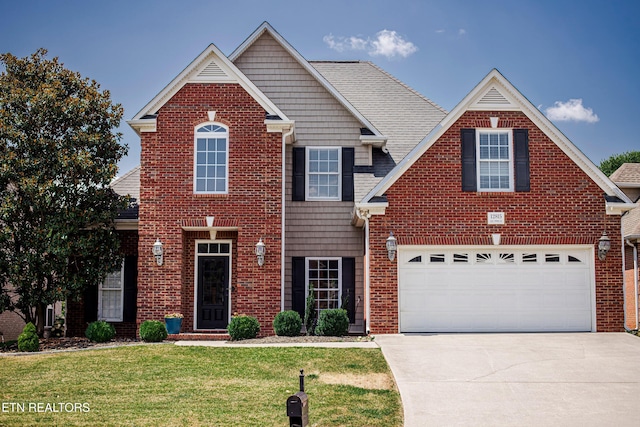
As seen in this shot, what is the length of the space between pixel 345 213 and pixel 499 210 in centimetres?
458

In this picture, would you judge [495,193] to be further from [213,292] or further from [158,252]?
[158,252]

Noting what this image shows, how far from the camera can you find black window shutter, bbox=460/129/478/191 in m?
18.5

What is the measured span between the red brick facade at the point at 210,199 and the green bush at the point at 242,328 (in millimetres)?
699

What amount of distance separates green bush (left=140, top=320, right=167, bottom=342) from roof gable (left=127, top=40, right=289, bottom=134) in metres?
5.21

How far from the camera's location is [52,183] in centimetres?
1834

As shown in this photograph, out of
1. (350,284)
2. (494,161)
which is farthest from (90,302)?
(494,161)

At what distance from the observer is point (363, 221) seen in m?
19.8

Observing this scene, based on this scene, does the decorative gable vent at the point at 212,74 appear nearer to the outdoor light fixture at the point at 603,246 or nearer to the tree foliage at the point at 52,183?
the tree foliage at the point at 52,183

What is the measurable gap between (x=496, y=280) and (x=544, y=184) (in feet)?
9.10

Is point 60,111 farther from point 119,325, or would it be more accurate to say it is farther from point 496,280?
point 496,280

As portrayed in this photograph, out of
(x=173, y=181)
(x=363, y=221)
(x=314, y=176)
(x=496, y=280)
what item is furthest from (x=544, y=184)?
(x=173, y=181)

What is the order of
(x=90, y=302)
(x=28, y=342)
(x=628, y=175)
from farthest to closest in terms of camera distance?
(x=628, y=175) < (x=90, y=302) < (x=28, y=342)

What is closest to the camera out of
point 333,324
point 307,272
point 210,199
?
point 333,324

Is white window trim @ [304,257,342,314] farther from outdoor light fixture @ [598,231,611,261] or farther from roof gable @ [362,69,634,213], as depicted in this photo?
outdoor light fixture @ [598,231,611,261]
